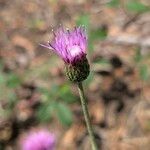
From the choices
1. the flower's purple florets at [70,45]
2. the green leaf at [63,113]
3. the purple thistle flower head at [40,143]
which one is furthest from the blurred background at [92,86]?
the flower's purple florets at [70,45]

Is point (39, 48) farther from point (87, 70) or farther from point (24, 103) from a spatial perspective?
point (87, 70)

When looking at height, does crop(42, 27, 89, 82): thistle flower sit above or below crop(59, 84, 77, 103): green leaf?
below

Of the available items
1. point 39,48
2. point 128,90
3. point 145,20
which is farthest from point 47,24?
point 128,90

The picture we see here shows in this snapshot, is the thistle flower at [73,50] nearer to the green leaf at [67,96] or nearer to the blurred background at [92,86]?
the blurred background at [92,86]

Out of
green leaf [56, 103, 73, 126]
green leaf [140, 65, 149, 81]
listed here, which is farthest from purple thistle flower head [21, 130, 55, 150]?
green leaf [140, 65, 149, 81]

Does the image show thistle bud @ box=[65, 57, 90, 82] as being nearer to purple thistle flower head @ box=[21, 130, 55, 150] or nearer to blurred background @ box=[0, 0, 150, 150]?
purple thistle flower head @ box=[21, 130, 55, 150]

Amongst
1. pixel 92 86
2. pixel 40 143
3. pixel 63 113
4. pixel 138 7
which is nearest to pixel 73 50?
pixel 40 143

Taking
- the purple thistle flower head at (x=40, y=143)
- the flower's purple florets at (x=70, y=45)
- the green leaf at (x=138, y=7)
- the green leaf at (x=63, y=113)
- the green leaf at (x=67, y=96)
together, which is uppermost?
the green leaf at (x=138, y=7)
